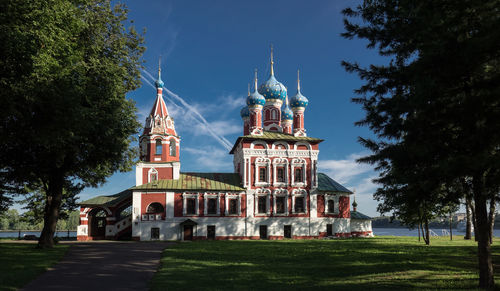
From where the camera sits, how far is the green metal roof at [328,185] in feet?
124

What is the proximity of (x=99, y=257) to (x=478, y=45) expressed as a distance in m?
17.7

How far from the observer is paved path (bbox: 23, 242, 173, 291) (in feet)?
37.0

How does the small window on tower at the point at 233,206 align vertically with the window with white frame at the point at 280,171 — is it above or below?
below

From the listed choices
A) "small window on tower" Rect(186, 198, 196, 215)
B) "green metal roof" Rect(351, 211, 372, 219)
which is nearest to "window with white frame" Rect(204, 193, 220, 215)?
"small window on tower" Rect(186, 198, 196, 215)

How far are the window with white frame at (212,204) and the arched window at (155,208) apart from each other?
4165 millimetres

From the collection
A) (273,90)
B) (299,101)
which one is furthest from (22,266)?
(299,101)

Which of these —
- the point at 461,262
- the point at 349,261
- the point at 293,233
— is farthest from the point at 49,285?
the point at 293,233

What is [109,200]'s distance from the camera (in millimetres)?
34875

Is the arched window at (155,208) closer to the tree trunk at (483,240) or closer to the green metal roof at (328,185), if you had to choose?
the green metal roof at (328,185)

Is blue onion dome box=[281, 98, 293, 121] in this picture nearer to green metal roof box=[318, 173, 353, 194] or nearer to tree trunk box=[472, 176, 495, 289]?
green metal roof box=[318, 173, 353, 194]

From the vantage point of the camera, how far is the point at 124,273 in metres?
13.4

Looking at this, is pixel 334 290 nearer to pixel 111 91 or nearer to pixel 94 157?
pixel 111 91

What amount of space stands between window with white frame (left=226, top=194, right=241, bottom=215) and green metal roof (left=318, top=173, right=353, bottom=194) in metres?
8.43

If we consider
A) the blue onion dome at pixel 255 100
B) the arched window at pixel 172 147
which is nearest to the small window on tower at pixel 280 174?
the blue onion dome at pixel 255 100
